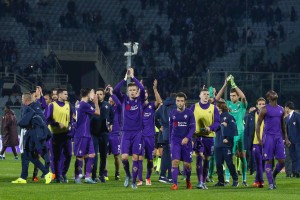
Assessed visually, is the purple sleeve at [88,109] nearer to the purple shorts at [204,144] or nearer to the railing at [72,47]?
the purple shorts at [204,144]

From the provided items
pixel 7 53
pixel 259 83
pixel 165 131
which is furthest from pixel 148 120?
pixel 7 53

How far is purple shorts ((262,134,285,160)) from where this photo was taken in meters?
19.1

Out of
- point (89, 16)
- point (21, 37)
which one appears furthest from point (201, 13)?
point (21, 37)

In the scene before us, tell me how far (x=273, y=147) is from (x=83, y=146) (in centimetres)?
465

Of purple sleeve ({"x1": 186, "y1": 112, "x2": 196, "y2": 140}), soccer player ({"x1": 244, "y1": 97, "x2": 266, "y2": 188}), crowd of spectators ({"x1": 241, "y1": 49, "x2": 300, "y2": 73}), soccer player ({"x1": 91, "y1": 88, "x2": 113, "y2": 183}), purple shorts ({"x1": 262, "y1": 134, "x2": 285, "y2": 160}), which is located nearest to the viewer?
purple sleeve ({"x1": 186, "y1": 112, "x2": 196, "y2": 140})

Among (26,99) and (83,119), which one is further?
(83,119)

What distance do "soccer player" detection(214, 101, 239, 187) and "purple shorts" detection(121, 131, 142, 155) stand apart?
2.13m

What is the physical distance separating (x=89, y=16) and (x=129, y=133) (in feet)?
124

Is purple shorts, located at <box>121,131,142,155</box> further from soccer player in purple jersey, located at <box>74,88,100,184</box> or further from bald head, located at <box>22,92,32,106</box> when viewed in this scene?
bald head, located at <box>22,92,32,106</box>

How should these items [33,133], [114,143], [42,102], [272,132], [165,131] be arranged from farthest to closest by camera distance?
[42,102], [114,143], [165,131], [33,133], [272,132]

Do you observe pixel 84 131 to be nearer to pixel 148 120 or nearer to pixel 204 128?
pixel 148 120

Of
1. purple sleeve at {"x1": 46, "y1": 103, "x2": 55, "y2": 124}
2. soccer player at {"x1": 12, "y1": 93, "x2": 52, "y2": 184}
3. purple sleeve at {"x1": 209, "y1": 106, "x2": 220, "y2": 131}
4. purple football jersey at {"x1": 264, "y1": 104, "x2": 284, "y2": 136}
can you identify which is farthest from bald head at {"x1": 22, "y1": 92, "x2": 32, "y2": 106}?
purple football jersey at {"x1": 264, "y1": 104, "x2": 284, "y2": 136}

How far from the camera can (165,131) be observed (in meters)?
22.8

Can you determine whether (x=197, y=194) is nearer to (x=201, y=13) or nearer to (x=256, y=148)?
(x=256, y=148)
